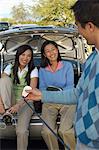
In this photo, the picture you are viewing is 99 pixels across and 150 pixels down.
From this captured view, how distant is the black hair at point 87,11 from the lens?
89.0 inches

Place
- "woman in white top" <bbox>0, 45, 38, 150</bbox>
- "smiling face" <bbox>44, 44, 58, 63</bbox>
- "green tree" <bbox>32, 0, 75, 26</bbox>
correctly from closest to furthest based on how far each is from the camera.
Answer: "woman in white top" <bbox>0, 45, 38, 150</bbox> → "smiling face" <bbox>44, 44, 58, 63</bbox> → "green tree" <bbox>32, 0, 75, 26</bbox>

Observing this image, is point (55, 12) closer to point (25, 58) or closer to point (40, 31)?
point (40, 31)

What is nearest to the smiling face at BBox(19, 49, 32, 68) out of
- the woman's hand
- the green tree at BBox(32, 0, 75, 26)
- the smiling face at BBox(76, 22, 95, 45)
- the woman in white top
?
the woman in white top

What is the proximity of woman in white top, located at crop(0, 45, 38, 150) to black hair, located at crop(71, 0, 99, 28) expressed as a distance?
11.0 ft

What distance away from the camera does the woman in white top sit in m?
5.54

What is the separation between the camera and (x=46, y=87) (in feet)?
18.8

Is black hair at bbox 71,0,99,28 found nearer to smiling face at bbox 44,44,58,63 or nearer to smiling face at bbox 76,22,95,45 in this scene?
smiling face at bbox 76,22,95,45

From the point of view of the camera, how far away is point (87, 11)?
2273 mm

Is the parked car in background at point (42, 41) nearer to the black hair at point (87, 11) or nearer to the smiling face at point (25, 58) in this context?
the smiling face at point (25, 58)

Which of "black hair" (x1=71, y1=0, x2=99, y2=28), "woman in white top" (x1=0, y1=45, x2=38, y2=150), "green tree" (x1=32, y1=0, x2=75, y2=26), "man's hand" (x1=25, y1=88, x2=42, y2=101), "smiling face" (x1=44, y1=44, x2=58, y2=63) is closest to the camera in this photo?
"black hair" (x1=71, y1=0, x2=99, y2=28)

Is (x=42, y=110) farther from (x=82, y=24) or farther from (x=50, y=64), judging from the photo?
(x=82, y=24)

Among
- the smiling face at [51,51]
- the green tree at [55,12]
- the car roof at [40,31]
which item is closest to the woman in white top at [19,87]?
the smiling face at [51,51]

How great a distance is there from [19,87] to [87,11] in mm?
3659

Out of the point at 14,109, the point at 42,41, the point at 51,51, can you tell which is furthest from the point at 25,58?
the point at 42,41
